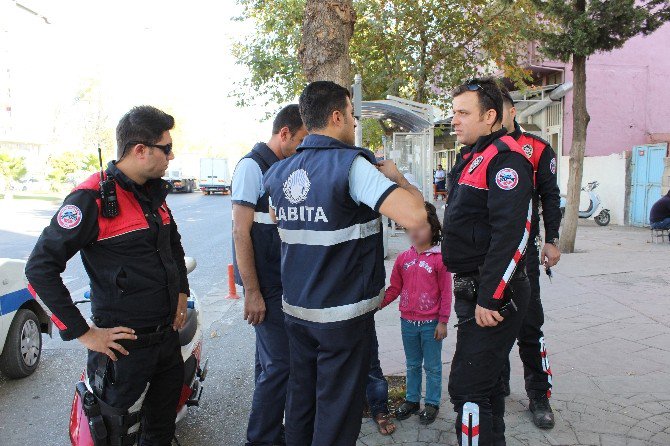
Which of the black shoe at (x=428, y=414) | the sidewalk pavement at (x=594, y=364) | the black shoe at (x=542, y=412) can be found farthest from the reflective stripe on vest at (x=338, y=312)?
the black shoe at (x=542, y=412)

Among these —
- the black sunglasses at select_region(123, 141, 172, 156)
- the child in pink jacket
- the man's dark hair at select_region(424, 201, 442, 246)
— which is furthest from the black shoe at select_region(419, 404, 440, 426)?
the black sunglasses at select_region(123, 141, 172, 156)

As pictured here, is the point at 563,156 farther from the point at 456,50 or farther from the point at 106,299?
the point at 106,299

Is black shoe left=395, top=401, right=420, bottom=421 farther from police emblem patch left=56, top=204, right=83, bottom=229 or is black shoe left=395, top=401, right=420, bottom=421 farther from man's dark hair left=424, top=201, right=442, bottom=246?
police emblem patch left=56, top=204, right=83, bottom=229

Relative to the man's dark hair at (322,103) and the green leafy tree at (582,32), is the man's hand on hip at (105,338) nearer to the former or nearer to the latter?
the man's dark hair at (322,103)

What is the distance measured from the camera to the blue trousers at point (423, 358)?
3656mm

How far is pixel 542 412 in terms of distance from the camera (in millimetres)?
3559

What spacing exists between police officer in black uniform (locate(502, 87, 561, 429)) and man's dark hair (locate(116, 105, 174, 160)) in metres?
2.10

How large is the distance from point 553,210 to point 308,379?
224cm

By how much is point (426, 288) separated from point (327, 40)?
79.7 inches

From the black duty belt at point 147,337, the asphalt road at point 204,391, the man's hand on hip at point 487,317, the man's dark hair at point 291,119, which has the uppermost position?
the man's dark hair at point 291,119

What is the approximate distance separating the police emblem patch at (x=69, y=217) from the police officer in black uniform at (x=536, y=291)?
8.31 ft

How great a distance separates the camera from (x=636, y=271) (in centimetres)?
851

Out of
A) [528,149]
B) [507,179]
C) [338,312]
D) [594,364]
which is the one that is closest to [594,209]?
[594,364]

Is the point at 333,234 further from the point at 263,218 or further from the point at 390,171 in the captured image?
the point at 263,218
